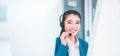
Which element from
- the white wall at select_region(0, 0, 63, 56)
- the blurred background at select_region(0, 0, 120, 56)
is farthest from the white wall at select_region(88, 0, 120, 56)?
the white wall at select_region(0, 0, 63, 56)

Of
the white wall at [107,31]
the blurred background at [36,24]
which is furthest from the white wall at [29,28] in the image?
the white wall at [107,31]

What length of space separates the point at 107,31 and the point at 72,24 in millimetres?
122

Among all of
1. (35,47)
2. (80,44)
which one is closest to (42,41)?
(35,47)

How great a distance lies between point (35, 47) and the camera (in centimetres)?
70

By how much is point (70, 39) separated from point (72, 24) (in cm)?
5

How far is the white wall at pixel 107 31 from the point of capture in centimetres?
65

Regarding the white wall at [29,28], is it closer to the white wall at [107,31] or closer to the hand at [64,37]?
the hand at [64,37]

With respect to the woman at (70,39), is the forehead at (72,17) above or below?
above

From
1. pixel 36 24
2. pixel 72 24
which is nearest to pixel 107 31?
pixel 72 24

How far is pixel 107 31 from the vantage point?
26.2 inches

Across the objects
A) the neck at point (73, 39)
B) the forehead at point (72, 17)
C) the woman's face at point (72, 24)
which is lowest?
the neck at point (73, 39)

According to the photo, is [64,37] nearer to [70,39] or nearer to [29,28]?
[70,39]

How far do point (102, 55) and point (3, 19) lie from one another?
1.18 feet

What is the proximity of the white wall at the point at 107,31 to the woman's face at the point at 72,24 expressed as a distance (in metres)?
0.07
